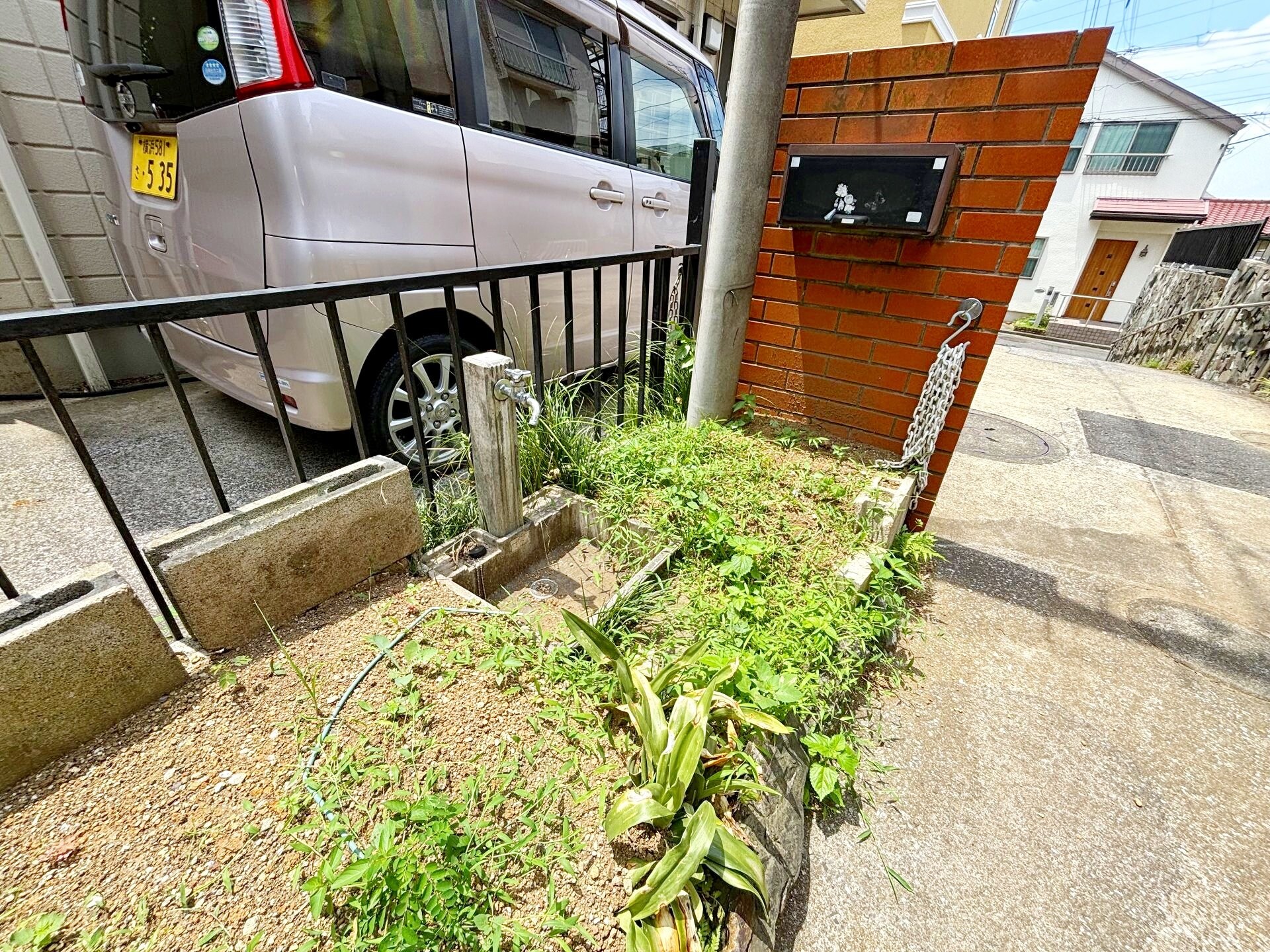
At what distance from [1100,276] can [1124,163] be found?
3604mm

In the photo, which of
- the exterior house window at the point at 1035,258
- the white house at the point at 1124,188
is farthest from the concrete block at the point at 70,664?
the exterior house window at the point at 1035,258

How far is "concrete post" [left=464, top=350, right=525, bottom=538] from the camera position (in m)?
1.73

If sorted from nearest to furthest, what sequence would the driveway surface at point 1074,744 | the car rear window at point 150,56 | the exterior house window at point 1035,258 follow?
the driveway surface at point 1074,744 < the car rear window at point 150,56 < the exterior house window at point 1035,258

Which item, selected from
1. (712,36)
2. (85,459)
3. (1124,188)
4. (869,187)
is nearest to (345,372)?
(85,459)

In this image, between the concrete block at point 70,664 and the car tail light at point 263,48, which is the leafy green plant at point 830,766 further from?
the car tail light at point 263,48

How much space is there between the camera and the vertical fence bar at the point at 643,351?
257 cm

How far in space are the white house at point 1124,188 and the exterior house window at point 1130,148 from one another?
0.07 ft

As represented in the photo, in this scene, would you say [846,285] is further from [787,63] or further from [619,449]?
[619,449]

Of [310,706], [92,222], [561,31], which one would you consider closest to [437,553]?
[310,706]

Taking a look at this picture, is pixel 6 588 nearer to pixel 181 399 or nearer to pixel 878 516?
pixel 181 399

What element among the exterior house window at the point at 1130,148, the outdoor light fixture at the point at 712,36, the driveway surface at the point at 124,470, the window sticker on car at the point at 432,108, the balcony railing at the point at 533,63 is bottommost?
the driveway surface at the point at 124,470

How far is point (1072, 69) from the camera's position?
1.75 meters

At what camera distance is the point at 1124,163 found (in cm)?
1820

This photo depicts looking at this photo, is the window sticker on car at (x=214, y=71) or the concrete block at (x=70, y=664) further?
the window sticker on car at (x=214, y=71)
